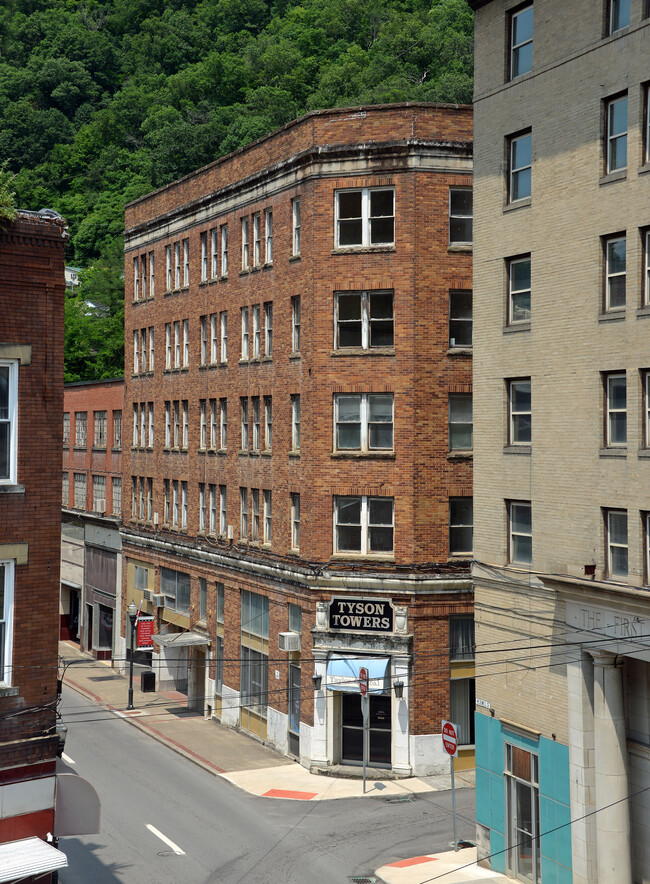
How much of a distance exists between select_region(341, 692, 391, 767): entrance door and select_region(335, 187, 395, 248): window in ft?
47.9

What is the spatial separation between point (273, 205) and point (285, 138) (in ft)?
7.81

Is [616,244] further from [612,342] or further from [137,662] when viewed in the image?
[137,662]

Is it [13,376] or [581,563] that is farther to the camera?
[581,563]

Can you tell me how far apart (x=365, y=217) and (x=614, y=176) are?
46.4ft

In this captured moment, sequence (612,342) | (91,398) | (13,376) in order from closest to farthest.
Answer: (13,376) < (612,342) < (91,398)

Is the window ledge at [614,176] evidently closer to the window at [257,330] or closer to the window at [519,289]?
the window at [519,289]

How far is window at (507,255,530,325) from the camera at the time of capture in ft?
85.0

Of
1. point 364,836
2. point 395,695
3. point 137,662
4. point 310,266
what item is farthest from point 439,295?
point 137,662

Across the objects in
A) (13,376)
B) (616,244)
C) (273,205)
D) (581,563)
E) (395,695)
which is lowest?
(395,695)

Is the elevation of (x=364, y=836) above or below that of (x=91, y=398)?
below

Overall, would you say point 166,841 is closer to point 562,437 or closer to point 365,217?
point 562,437

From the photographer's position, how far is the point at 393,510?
35656 mm

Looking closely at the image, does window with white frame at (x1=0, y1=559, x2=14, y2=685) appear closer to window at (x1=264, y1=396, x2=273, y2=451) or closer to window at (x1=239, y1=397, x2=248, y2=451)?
window at (x1=264, y1=396, x2=273, y2=451)

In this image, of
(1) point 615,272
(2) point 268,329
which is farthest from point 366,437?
(1) point 615,272
